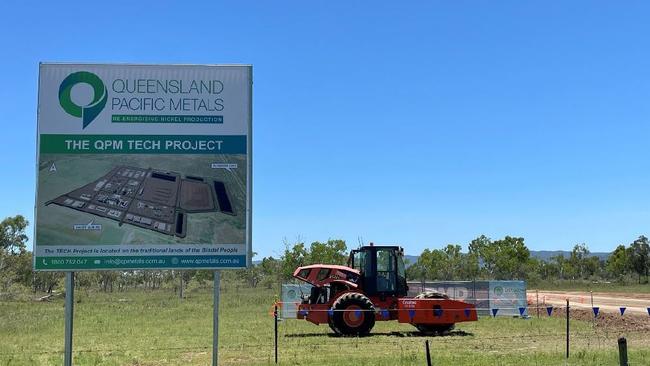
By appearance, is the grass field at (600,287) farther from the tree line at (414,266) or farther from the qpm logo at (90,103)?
the qpm logo at (90,103)

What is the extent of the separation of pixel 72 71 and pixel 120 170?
160 centimetres

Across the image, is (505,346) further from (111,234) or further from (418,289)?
(418,289)

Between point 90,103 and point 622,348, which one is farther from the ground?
point 90,103

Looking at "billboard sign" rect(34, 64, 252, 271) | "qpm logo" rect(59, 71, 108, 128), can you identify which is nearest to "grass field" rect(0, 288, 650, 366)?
Answer: "billboard sign" rect(34, 64, 252, 271)

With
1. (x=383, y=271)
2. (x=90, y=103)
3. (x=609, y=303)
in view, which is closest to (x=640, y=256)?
(x=609, y=303)

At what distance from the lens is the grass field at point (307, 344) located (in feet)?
39.8

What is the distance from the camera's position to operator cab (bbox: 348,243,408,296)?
735 inches

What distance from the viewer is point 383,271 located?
18.8 m

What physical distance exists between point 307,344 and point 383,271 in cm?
427

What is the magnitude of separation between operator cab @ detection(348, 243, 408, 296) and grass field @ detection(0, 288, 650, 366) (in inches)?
53.6

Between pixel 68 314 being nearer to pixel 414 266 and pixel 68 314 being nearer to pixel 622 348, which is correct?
pixel 622 348

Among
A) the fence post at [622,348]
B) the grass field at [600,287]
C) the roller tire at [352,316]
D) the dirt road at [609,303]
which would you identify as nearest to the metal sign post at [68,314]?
the fence post at [622,348]

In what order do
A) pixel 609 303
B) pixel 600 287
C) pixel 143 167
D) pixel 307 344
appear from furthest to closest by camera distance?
pixel 600 287
pixel 609 303
pixel 307 344
pixel 143 167

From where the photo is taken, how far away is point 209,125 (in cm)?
873
